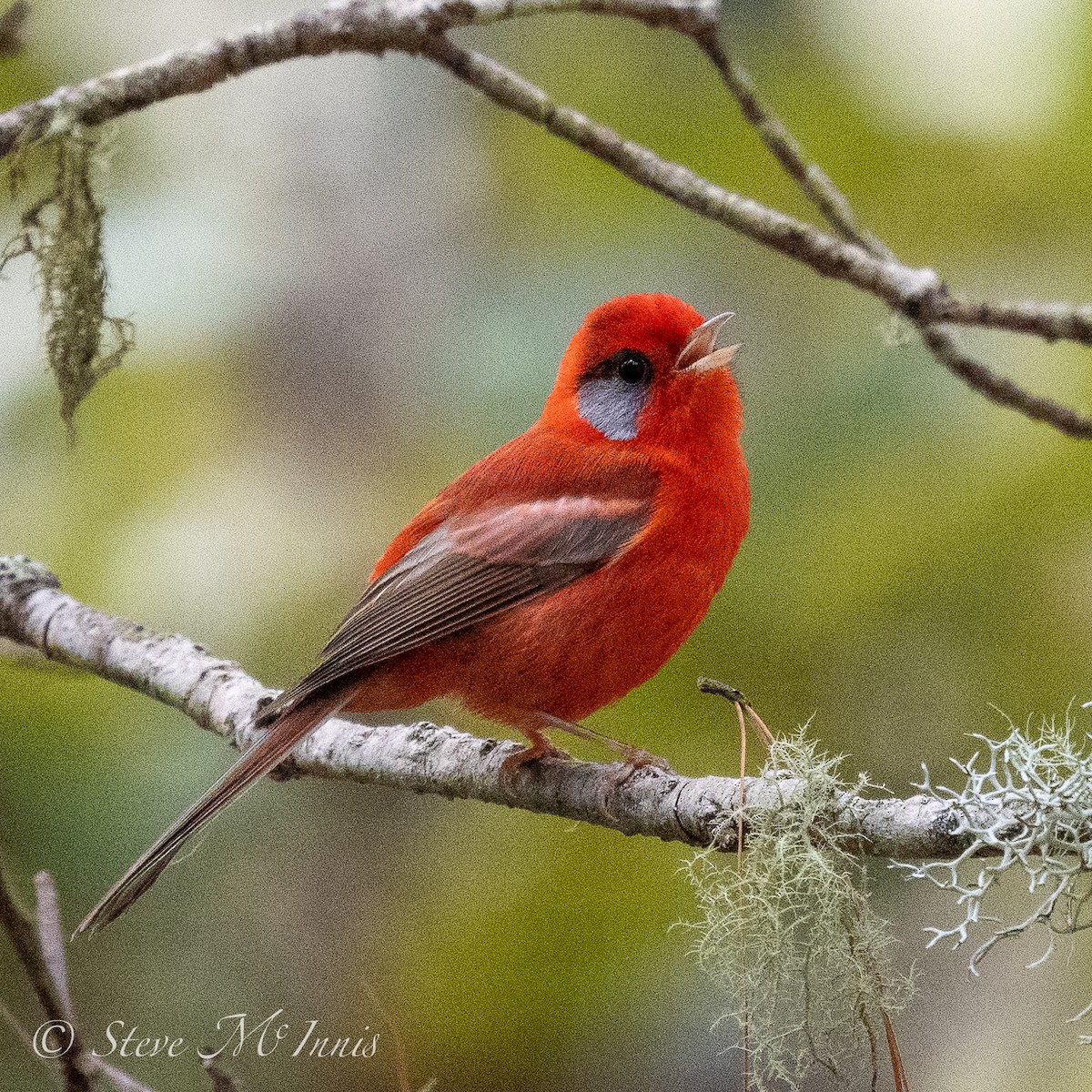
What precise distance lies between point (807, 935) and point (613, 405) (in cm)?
89

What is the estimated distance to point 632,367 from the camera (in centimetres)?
207

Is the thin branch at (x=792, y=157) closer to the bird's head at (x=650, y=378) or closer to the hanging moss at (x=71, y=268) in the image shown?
the bird's head at (x=650, y=378)

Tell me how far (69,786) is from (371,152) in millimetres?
1369

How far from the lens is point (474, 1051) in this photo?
6.99 feet

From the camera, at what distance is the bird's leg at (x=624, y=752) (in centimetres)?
187

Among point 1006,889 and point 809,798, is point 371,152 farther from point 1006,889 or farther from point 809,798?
point 1006,889

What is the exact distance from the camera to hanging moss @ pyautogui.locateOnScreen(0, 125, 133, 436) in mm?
2266

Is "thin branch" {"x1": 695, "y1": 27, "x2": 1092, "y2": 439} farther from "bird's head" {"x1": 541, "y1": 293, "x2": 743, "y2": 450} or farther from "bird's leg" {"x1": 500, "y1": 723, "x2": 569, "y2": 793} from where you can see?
"bird's leg" {"x1": 500, "y1": 723, "x2": 569, "y2": 793}

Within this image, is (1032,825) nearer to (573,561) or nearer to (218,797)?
(573,561)

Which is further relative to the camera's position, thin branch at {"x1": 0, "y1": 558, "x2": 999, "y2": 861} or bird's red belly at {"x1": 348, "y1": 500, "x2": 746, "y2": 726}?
bird's red belly at {"x1": 348, "y1": 500, "x2": 746, "y2": 726}

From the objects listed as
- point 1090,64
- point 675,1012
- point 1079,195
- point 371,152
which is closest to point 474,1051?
point 675,1012

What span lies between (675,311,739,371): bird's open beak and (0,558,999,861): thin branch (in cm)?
64

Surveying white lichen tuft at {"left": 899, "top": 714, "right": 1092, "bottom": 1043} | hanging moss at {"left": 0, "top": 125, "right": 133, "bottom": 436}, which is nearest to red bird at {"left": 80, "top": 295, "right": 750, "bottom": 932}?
white lichen tuft at {"left": 899, "top": 714, "right": 1092, "bottom": 1043}

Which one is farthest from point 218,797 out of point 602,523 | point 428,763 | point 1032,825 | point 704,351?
point 1032,825
